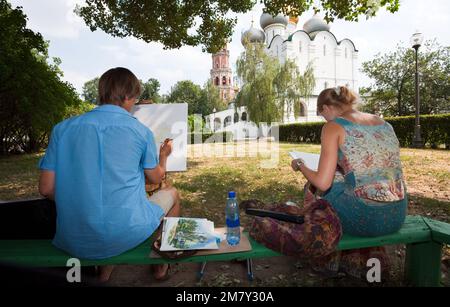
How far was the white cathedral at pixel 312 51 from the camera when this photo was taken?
→ 41.7 m

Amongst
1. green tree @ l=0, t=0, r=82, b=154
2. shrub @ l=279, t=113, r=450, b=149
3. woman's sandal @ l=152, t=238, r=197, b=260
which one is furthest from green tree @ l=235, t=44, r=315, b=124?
woman's sandal @ l=152, t=238, r=197, b=260

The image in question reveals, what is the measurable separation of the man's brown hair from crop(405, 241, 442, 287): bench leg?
2505 mm

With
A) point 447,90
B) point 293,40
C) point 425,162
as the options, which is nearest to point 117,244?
point 425,162

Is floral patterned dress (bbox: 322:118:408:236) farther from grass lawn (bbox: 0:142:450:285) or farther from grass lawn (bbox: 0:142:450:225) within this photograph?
grass lawn (bbox: 0:142:450:225)

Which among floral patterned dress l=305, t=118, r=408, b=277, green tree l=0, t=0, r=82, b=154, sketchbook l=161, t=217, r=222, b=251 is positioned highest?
green tree l=0, t=0, r=82, b=154

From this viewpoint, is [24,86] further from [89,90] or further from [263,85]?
[89,90]

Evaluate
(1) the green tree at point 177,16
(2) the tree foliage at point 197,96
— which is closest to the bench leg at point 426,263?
(1) the green tree at point 177,16

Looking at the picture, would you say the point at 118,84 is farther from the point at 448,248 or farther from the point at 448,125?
the point at 448,125

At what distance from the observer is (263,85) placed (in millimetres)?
25172

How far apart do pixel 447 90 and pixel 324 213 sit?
3442 centimetres

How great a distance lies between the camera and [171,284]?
2672 mm

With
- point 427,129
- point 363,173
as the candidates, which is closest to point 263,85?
point 427,129

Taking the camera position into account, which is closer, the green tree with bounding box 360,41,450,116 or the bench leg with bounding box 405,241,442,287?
the bench leg with bounding box 405,241,442,287

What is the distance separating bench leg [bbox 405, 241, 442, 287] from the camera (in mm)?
2340
